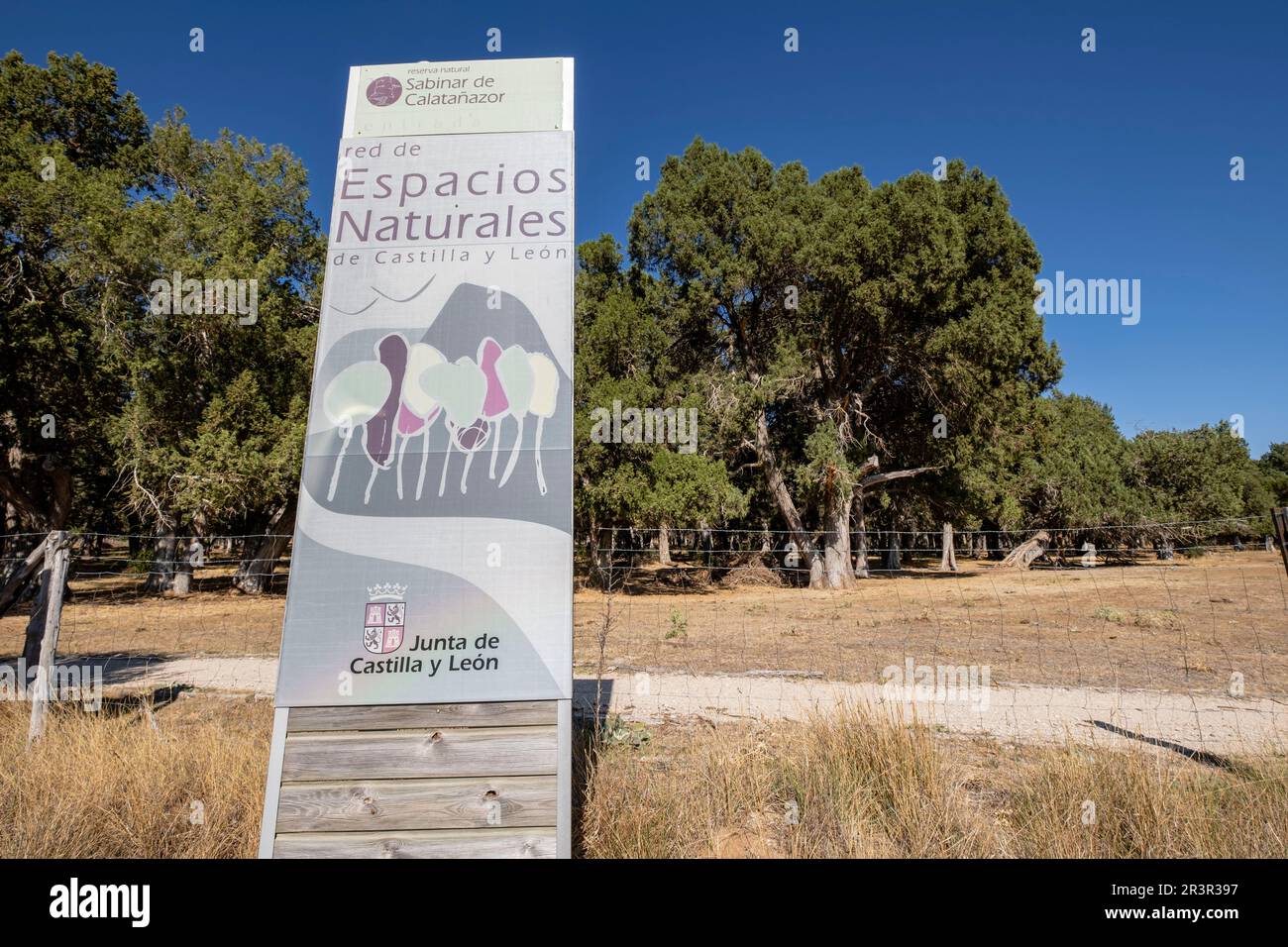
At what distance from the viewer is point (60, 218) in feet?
52.5

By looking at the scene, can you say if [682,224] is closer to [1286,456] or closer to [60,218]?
[60,218]

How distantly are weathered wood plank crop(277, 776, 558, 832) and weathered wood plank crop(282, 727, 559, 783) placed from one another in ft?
0.13

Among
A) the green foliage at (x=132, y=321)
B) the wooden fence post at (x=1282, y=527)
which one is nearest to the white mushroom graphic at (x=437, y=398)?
the wooden fence post at (x=1282, y=527)

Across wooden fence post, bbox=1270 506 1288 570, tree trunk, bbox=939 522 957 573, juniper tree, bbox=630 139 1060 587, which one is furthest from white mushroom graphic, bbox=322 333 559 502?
tree trunk, bbox=939 522 957 573

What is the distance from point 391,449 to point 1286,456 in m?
111

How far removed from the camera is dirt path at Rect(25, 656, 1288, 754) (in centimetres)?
548

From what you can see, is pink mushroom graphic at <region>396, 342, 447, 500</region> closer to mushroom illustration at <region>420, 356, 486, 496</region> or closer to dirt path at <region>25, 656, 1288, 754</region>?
mushroom illustration at <region>420, 356, 486, 496</region>

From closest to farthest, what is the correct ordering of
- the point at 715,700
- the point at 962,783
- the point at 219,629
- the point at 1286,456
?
1. the point at 962,783
2. the point at 715,700
3. the point at 219,629
4. the point at 1286,456

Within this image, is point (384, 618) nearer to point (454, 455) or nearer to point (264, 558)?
point (454, 455)

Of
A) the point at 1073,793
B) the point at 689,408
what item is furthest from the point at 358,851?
the point at 689,408

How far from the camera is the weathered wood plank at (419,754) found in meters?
2.90

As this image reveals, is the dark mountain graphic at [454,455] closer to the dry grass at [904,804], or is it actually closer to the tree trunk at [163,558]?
the dry grass at [904,804]

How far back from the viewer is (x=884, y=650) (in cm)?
1035

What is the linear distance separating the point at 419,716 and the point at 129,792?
6.93 ft
